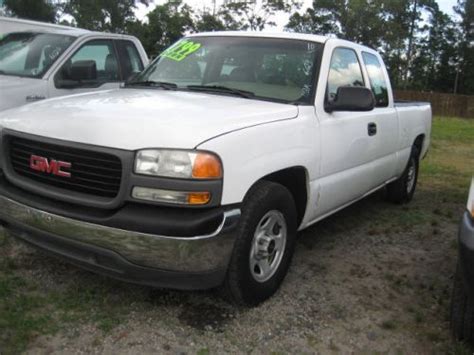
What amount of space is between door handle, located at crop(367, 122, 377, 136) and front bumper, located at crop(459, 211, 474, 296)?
6.44 ft

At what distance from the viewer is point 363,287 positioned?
12.3 feet

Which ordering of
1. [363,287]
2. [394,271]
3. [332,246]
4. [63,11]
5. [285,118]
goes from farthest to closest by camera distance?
[63,11]
[332,246]
[394,271]
[363,287]
[285,118]

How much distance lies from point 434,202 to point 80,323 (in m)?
4.68

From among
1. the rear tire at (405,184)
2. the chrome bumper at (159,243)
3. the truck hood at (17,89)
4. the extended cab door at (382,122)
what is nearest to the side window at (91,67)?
the truck hood at (17,89)

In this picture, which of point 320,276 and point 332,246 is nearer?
point 320,276

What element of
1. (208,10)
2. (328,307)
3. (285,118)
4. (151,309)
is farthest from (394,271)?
(208,10)

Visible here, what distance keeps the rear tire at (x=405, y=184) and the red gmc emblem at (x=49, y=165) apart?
4.08 meters

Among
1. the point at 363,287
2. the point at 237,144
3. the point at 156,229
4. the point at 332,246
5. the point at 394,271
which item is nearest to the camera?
the point at 156,229

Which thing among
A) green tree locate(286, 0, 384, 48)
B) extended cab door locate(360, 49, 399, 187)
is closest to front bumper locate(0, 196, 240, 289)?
extended cab door locate(360, 49, 399, 187)

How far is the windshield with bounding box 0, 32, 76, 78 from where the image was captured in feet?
19.6

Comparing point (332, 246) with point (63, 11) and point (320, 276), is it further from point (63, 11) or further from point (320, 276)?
point (63, 11)

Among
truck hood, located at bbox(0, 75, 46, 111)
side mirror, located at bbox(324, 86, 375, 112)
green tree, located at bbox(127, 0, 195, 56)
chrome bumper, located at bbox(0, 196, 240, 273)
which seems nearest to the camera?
chrome bumper, located at bbox(0, 196, 240, 273)

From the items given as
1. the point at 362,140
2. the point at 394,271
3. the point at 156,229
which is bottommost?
the point at 394,271

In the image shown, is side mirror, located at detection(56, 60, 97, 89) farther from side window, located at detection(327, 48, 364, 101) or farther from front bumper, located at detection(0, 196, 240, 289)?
front bumper, located at detection(0, 196, 240, 289)
